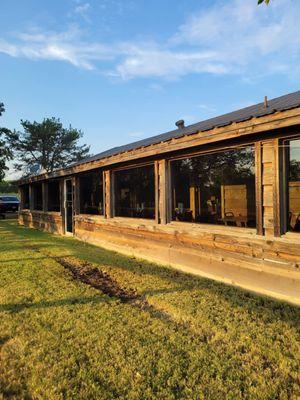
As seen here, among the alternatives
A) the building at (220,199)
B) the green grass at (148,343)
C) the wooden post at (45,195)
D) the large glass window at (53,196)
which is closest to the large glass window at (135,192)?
the building at (220,199)

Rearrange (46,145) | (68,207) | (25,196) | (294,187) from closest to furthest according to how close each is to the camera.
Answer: (294,187) < (68,207) < (25,196) < (46,145)

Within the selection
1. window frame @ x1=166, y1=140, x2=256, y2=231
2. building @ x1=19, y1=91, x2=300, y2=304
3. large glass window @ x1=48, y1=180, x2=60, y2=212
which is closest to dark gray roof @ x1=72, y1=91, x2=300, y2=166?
building @ x1=19, y1=91, x2=300, y2=304

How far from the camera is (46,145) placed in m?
37.6

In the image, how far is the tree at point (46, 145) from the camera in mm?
36906

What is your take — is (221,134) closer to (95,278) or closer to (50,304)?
(95,278)

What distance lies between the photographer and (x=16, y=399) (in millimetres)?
2447

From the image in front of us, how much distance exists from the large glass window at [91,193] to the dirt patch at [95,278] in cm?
301

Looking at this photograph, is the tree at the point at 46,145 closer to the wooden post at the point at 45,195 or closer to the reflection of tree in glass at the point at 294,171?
the wooden post at the point at 45,195

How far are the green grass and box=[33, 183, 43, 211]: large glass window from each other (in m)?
11.9

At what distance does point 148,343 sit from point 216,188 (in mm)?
3611

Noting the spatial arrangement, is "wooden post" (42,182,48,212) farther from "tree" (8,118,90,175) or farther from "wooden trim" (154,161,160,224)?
"tree" (8,118,90,175)

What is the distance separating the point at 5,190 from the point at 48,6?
3337cm

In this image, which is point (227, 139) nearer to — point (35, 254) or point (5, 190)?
point (35, 254)

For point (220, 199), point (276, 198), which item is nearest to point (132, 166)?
point (220, 199)
